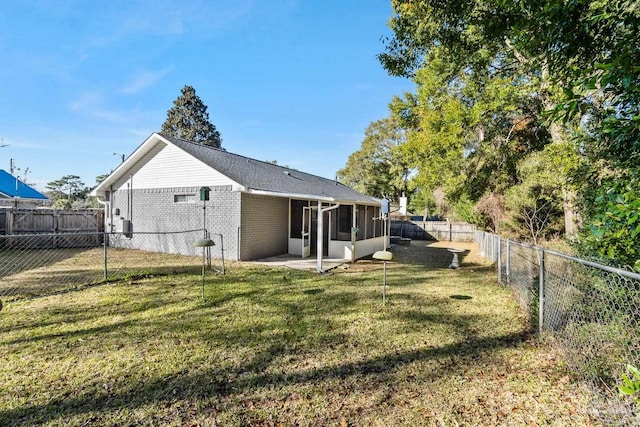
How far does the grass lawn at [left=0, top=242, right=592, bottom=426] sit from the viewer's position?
9.34 feet

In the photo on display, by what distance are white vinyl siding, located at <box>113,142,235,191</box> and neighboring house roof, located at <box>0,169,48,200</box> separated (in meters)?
13.8

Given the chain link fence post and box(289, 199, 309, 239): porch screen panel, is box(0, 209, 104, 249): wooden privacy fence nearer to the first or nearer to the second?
box(289, 199, 309, 239): porch screen panel

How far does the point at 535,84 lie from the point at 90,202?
58785 mm

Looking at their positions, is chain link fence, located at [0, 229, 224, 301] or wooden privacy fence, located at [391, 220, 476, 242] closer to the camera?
chain link fence, located at [0, 229, 224, 301]

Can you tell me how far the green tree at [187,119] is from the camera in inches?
1516

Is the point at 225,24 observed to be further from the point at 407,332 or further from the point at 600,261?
the point at 600,261

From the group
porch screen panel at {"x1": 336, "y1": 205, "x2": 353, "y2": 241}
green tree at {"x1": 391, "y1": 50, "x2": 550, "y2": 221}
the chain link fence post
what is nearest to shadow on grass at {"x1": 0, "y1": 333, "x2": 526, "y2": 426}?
the chain link fence post

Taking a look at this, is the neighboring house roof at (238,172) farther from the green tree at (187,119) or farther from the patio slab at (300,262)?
the green tree at (187,119)

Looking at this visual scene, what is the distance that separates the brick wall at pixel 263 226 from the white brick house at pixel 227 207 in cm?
4

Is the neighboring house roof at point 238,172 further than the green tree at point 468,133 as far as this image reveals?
Yes

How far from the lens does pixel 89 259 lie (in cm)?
1148

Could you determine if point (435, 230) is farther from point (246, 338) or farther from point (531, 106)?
point (246, 338)

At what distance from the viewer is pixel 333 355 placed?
4012mm

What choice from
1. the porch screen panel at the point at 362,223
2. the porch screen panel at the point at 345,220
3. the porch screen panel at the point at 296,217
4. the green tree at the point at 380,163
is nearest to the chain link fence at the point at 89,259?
the porch screen panel at the point at 296,217
